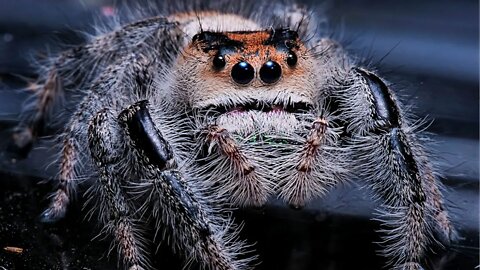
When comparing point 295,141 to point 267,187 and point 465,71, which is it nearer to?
point 267,187

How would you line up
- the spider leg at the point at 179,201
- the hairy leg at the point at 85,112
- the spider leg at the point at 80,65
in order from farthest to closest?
the spider leg at the point at 80,65, the hairy leg at the point at 85,112, the spider leg at the point at 179,201

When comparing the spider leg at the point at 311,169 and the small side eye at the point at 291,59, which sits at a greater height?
the small side eye at the point at 291,59

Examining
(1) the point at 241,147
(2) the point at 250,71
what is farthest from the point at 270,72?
(1) the point at 241,147

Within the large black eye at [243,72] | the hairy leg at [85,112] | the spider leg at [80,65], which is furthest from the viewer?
the spider leg at [80,65]

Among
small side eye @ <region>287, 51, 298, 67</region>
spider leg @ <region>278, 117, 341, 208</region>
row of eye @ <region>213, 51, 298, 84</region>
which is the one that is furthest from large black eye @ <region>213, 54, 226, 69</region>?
spider leg @ <region>278, 117, 341, 208</region>

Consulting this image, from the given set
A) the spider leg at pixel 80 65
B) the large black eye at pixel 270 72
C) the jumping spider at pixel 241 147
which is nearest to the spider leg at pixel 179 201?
the jumping spider at pixel 241 147

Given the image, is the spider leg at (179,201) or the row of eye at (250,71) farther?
the row of eye at (250,71)

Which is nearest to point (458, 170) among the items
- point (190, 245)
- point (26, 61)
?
point (190, 245)

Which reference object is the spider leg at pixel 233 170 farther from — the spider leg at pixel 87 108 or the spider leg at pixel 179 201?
the spider leg at pixel 87 108
